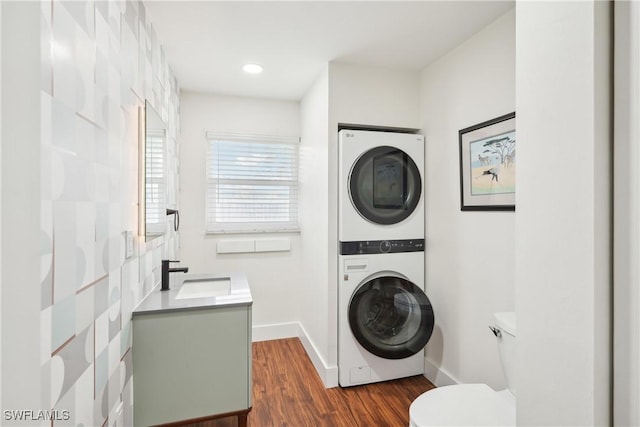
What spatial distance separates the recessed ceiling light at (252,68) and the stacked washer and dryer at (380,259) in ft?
2.90

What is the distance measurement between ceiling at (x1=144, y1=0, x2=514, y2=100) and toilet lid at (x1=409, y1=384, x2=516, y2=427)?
2.06 metres

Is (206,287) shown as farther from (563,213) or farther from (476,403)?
(563,213)

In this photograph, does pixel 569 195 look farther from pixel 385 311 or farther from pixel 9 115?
pixel 385 311

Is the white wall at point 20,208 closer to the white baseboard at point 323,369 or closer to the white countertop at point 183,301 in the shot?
the white countertop at point 183,301

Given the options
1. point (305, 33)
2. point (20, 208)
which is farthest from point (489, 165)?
point (20, 208)


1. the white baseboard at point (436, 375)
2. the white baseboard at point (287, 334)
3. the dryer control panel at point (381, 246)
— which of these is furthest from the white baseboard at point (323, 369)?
the dryer control panel at point (381, 246)

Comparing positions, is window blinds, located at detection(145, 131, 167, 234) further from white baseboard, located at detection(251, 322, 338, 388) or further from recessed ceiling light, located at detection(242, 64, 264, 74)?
white baseboard, located at detection(251, 322, 338, 388)

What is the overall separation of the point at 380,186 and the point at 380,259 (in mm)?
573

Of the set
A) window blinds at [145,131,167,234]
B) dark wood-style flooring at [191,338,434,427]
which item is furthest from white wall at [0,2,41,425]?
dark wood-style flooring at [191,338,434,427]

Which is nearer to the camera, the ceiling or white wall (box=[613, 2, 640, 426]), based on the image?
white wall (box=[613, 2, 640, 426])

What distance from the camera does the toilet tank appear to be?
146 cm

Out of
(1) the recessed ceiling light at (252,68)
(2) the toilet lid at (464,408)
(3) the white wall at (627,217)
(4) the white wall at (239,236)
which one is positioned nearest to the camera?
(3) the white wall at (627,217)

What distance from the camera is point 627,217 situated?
0.50 metres

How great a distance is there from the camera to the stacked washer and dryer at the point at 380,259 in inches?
88.1
